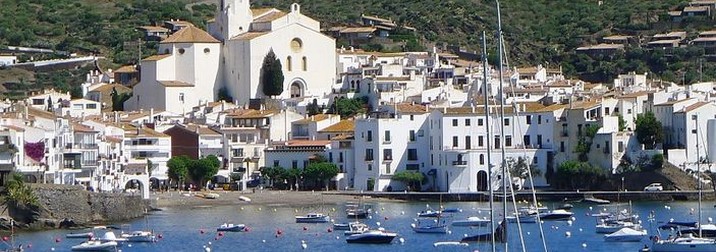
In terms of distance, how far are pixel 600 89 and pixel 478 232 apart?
42696 millimetres

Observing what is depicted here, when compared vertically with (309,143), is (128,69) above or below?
above

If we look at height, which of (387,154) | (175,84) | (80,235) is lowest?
(80,235)

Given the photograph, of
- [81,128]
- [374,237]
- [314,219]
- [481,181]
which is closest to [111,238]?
[374,237]

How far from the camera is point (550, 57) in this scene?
148 metres

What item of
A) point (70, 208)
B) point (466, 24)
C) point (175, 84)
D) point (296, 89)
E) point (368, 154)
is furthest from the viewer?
point (466, 24)

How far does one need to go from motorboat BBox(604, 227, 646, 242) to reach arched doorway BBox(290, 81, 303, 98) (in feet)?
151

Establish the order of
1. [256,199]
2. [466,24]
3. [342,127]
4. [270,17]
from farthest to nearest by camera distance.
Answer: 1. [466,24]
2. [270,17]
3. [342,127]
4. [256,199]

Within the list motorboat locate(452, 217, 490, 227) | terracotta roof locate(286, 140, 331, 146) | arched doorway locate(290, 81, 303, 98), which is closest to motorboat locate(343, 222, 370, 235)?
motorboat locate(452, 217, 490, 227)

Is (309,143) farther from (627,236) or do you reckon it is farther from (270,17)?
(627,236)

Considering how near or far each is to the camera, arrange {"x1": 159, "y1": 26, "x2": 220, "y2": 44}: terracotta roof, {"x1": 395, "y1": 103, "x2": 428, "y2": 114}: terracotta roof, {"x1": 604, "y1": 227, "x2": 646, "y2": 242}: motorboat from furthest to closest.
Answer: {"x1": 159, "y1": 26, "x2": 220, "y2": 44}: terracotta roof, {"x1": 395, "y1": 103, "x2": 428, "y2": 114}: terracotta roof, {"x1": 604, "y1": 227, "x2": 646, "y2": 242}: motorboat

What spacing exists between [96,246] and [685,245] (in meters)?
17.3

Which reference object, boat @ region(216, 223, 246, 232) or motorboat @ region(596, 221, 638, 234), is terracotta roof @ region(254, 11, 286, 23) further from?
motorboat @ region(596, 221, 638, 234)

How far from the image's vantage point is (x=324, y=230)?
80.1 metres

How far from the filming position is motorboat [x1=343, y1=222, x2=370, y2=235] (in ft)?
246
